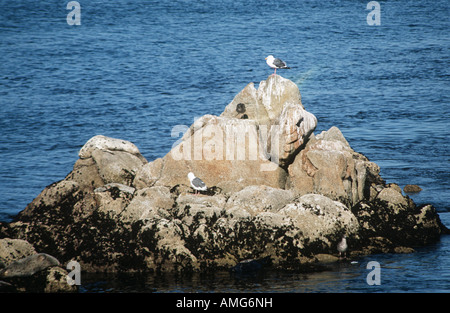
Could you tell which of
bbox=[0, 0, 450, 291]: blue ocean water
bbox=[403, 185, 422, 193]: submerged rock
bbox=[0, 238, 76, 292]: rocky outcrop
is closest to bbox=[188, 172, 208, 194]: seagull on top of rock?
bbox=[0, 238, 76, 292]: rocky outcrop

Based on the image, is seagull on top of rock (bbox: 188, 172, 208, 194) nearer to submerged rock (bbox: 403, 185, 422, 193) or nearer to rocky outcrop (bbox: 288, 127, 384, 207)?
rocky outcrop (bbox: 288, 127, 384, 207)

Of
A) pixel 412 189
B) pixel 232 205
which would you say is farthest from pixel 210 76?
pixel 232 205

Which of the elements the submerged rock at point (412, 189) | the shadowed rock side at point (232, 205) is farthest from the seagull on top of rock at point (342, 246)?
the submerged rock at point (412, 189)

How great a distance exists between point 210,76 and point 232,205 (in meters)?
38.0

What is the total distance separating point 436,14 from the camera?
84.9 m

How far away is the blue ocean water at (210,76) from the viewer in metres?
38.8

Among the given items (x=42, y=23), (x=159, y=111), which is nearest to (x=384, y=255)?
(x=159, y=111)

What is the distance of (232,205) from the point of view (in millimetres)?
24062

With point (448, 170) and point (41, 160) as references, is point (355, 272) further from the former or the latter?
point (41, 160)

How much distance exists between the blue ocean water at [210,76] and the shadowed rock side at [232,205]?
2.19 meters

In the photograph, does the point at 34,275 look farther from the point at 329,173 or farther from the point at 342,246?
the point at 329,173

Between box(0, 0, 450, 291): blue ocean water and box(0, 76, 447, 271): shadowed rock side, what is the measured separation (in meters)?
2.19

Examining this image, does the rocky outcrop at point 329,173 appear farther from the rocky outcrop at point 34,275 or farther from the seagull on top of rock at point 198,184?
the rocky outcrop at point 34,275
